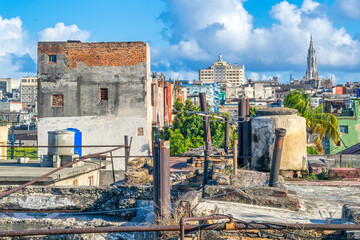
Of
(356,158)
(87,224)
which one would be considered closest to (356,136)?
(356,158)

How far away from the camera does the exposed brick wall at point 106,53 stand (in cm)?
2675

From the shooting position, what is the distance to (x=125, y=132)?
26859mm

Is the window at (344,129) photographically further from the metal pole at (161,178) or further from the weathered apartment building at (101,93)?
the metal pole at (161,178)

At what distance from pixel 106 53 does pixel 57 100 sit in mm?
4404

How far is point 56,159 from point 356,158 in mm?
10420

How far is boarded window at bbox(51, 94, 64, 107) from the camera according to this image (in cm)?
2739

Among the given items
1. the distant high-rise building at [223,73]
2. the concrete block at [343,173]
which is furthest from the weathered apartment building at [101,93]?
the distant high-rise building at [223,73]

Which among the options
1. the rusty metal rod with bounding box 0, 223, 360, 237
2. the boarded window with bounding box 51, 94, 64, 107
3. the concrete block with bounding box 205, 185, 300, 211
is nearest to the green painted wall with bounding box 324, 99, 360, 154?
the boarded window with bounding box 51, 94, 64, 107

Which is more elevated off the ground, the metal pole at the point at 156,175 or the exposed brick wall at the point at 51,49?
the exposed brick wall at the point at 51,49

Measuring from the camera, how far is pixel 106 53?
2683cm

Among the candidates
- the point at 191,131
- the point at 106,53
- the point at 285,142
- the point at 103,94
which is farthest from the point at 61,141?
the point at 191,131

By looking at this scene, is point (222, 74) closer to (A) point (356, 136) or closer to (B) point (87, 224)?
(A) point (356, 136)

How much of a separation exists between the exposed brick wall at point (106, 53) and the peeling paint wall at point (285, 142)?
643 inches

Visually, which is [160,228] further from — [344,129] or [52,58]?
[344,129]
